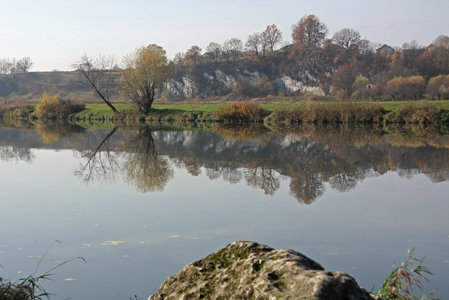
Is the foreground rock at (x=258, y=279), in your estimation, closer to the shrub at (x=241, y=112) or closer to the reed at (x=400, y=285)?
the reed at (x=400, y=285)

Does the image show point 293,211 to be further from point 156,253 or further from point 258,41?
point 258,41

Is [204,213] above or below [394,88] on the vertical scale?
below

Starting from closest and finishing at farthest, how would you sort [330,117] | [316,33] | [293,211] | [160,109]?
[293,211] < [330,117] < [160,109] < [316,33]

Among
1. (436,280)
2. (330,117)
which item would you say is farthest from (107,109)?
(436,280)

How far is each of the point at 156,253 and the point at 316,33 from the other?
124 m

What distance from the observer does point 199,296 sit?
3.28 m

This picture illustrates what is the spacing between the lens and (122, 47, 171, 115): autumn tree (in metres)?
48.2

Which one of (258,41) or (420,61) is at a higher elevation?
(258,41)

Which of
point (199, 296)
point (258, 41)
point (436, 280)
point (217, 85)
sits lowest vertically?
point (436, 280)

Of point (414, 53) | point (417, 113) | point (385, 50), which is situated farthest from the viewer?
point (385, 50)

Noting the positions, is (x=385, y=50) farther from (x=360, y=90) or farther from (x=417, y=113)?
(x=417, y=113)

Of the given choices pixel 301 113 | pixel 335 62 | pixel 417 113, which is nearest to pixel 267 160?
pixel 301 113

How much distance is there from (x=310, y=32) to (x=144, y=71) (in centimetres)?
8552

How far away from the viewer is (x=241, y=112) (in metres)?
44.6
